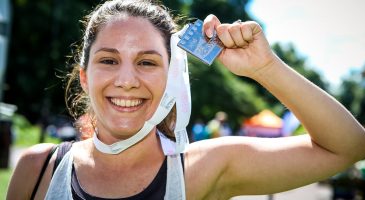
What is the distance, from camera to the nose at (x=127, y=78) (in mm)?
2225

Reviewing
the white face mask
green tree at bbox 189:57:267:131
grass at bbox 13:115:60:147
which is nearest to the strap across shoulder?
the white face mask

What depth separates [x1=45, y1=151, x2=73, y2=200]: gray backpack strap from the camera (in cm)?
220

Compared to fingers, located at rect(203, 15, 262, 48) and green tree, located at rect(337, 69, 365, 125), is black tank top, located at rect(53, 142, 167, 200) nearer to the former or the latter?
fingers, located at rect(203, 15, 262, 48)

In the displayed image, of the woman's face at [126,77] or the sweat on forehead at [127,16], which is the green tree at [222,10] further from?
the woman's face at [126,77]

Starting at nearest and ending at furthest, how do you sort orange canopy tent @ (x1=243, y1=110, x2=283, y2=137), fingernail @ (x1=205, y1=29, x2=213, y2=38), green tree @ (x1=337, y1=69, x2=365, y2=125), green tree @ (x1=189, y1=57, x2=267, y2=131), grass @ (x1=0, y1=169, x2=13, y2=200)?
fingernail @ (x1=205, y1=29, x2=213, y2=38), grass @ (x1=0, y1=169, x2=13, y2=200), orange canopy tent @ (x1=243, y1=110, x2=283, y2=137), green tree @ (x1=189, y1=57, x2=267, y2=131), green tree @ (x1=337, y1=69, x2=365, y2=125)

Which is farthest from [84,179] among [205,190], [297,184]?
[297,184]

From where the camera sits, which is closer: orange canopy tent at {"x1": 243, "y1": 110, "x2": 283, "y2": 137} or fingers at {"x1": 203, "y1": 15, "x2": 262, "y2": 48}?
fingers at {"x1": 203, "y1": 15, "x2": 262, "y2": 48}

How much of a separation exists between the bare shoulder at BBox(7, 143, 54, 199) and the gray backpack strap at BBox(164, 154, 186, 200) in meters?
0.68

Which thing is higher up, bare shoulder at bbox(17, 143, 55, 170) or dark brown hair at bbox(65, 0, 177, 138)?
dark brown hair at bbox(65, 0, 177, 138)

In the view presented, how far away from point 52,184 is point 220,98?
31741mm

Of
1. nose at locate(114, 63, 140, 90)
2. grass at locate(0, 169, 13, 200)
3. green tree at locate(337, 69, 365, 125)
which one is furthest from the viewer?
green tree at locate(337, 69, 365, 125)

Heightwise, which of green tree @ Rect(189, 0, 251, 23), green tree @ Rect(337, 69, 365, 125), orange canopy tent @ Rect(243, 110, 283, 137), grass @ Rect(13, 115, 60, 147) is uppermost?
green tree @ Rect(189, 0, 251, 23)

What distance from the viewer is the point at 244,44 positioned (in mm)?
2102

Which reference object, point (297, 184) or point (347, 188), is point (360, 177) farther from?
point (297, 184)
